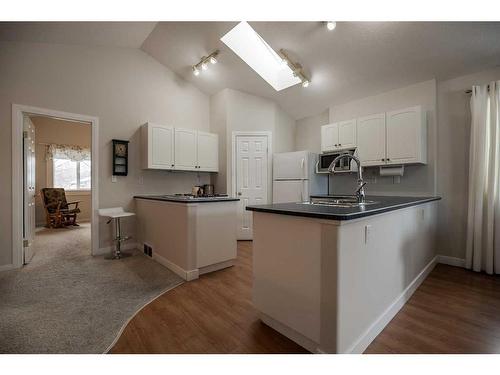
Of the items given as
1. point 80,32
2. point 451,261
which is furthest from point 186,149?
point 451,261

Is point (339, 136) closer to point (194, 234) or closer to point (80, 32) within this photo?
point (194, 234)

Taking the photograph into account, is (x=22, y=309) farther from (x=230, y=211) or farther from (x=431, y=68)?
(x=431, y=68)

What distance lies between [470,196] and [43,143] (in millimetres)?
8960

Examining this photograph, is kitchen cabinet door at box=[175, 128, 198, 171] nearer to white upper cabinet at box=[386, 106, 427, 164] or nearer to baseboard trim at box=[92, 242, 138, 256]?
baseboard trim at box=[92, 242, 138, 256]

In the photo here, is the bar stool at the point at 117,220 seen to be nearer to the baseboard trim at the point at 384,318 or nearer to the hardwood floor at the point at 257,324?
the hardwood floor at the point at 257,324

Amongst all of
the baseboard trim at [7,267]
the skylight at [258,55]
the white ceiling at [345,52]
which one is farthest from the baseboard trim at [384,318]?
the baseboard trim at [7,267]

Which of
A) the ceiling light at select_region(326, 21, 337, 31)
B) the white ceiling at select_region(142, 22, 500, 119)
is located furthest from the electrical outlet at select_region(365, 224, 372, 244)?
the white ceiling at select_region(142, 22, 500, 119)

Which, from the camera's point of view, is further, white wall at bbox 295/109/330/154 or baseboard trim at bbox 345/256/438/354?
white wall at bbox 295/109/330/154

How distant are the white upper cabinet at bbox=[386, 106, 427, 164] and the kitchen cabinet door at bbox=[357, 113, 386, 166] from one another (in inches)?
2.9

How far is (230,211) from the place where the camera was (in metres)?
3.05

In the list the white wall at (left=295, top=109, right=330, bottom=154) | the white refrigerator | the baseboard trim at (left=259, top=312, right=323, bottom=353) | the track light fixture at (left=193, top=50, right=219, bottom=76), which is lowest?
the baseboard trim at (left=259, top=312, right=323, bottom=353)

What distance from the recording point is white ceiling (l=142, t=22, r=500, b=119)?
104 inches

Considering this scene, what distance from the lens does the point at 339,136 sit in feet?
12.5
